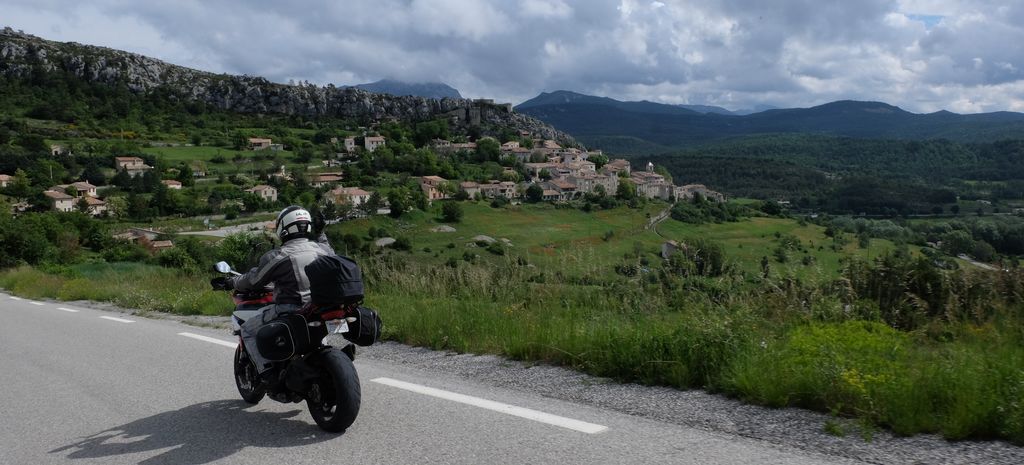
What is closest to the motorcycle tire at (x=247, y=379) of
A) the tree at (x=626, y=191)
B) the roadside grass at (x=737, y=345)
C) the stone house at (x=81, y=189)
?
the roadside grass at (x=737, y=345)

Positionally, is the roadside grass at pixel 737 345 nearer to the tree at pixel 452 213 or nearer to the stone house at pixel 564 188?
the tree at pixel 452 213

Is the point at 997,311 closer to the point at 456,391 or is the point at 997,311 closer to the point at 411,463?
the point at 456,391

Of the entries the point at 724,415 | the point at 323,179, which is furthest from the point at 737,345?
the point at 323,179

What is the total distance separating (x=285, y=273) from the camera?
14.2 feet

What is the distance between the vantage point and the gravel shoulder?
337cm

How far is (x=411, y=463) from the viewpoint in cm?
353

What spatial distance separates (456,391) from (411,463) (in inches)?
59.6

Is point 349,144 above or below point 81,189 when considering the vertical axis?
above

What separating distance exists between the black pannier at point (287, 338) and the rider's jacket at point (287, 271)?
0.21 meters

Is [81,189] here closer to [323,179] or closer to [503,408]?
[323,179]

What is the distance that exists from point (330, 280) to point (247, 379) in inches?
59.0

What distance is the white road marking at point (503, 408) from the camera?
13.2 ft

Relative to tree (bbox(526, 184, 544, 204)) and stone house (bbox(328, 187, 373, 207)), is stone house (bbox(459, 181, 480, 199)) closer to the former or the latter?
tree (bbox(526, 184, 544, 204))

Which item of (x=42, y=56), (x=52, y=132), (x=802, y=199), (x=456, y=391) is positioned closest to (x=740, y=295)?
(x=456, y=391)
